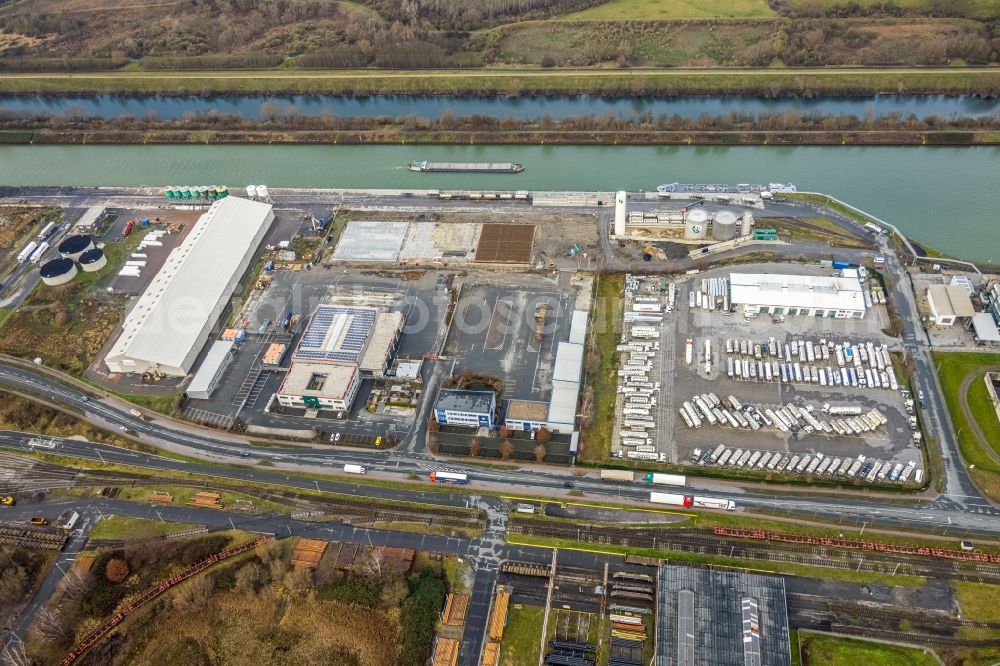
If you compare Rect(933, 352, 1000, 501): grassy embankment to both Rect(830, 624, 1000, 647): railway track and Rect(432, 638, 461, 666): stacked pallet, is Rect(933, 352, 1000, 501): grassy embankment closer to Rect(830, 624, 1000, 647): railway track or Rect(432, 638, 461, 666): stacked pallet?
Rect(830, 624, 1000, 647): railway track

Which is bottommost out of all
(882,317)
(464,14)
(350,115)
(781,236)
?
(882,317)

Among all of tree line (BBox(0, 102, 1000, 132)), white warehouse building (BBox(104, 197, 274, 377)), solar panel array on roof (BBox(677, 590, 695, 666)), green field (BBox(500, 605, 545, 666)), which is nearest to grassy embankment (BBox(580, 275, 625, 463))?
solar panel array on roof (BBox(677, 590, 695, 666))

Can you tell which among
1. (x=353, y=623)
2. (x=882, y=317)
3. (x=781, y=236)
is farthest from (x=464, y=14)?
(x=353, y=623)

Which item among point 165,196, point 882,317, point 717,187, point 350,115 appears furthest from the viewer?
point 350,115

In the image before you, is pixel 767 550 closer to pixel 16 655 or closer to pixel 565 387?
pixel 565 387

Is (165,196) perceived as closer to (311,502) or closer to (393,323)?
(393,323)

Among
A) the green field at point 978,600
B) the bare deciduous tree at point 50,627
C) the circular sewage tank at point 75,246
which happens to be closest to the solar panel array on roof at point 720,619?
the green field at point 978,600
